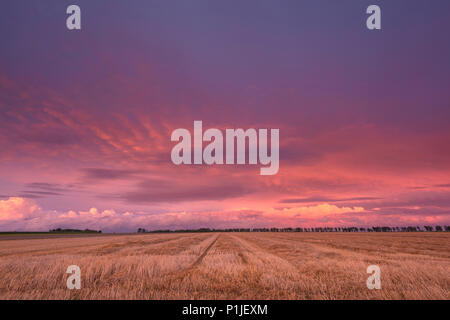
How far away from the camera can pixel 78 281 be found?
1141 centimetres

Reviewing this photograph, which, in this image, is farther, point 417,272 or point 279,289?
point 417,272

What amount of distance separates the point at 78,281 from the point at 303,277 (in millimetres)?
8941

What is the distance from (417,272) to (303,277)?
517 cm
